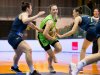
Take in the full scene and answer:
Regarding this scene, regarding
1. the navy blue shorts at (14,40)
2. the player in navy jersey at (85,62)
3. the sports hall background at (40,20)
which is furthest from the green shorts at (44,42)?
the sports hall background at (40,20)

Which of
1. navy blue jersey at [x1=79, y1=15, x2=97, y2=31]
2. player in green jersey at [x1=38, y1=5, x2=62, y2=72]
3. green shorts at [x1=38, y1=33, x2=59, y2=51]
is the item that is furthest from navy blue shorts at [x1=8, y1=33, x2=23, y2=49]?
navy blue jersey at [x1=79, y1=15, x2=97, y2=31]

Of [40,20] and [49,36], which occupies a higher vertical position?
[49,36]

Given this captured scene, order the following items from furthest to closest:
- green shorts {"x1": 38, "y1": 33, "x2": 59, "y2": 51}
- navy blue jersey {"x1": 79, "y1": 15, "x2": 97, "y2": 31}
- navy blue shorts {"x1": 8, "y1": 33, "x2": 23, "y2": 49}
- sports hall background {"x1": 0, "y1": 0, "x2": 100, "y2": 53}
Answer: sports hall background {"x1": 0, "y1": 0, "x2": 100, "y2": 53} → green shorts {"x1": 38, "y1": 33, "x2": 59, "y2": 51} → navy blue jersey {"x1": 79, "y1": 15, "x2": 97, "y2": 31} → navy blue shorts {"x1": 8, "y1": 33, "x2": 23, "y2": 49}

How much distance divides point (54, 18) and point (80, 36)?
625cm

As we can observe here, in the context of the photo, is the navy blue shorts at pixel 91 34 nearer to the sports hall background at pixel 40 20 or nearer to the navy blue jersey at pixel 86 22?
the navy blue jersey at pixel 86 22

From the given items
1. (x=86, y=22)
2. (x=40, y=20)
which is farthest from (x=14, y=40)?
(x=40, y=20)

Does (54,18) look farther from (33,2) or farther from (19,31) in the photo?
(33,2)

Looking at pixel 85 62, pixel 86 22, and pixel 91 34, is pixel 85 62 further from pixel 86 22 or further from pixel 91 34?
pixel 86 22

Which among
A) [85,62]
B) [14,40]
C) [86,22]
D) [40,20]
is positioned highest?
[86,22]

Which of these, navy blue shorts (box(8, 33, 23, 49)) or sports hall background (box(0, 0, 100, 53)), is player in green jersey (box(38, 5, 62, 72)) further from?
sports hall background (box(0, 0, 100, 53))

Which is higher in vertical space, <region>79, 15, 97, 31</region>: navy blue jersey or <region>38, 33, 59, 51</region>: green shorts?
<region>79, 15, 97, 31</region>: navy blue jersey

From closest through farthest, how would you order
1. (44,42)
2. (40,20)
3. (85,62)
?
(85,62)
(44,42)
(40,20)

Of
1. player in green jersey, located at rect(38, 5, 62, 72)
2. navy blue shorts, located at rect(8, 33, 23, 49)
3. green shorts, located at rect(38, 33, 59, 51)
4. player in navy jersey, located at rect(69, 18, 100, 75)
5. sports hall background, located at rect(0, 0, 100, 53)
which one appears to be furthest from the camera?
sports hall background, located at rect(0, 0, 100, 53)

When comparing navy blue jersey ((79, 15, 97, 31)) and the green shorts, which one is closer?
navy blue jersey ((79, 15, 97, 31))
